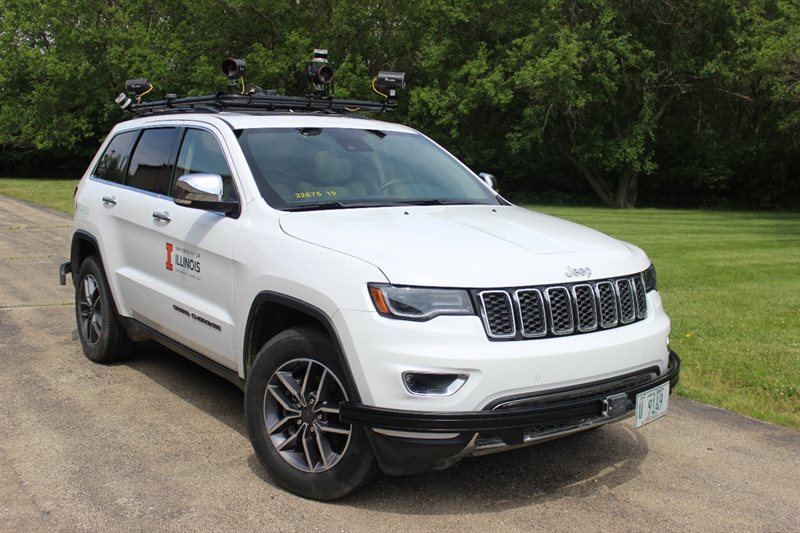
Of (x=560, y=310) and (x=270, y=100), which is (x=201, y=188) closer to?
(x=270, y=100)

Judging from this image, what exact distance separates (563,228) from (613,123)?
33998mm

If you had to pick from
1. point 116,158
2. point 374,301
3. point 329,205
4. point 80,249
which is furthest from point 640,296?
point 80,249

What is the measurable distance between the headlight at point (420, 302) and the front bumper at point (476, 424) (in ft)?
1.39

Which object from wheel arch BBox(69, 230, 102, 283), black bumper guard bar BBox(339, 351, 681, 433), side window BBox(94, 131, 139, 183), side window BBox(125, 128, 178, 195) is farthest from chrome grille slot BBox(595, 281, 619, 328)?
wheel arch BBox(69, 230, 102, 283)

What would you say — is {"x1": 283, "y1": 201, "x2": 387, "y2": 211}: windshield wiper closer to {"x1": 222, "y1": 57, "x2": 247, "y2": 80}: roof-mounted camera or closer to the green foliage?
{"x1": 222, "y1": 57, "x2": 247, "y2": 80}: roof-mounted camera

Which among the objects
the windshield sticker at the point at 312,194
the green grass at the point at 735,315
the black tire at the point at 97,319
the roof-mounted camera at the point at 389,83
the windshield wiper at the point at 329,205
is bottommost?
the green grass at the point at 735,315

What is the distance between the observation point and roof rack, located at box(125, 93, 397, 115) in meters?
5.66

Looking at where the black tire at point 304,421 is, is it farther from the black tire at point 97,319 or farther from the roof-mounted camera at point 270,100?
the black tire at point 97,319

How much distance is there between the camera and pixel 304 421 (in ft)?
13.2

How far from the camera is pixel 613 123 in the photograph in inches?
1452

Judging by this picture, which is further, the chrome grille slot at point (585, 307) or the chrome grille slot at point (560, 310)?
the chrome grille slot at point (585, 307)

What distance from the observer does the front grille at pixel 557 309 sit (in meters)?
3.61

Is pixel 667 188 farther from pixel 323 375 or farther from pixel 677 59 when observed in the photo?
pixel 323 375

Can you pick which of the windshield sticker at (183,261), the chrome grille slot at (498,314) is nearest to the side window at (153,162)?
the windshield sticker at (183,261)
